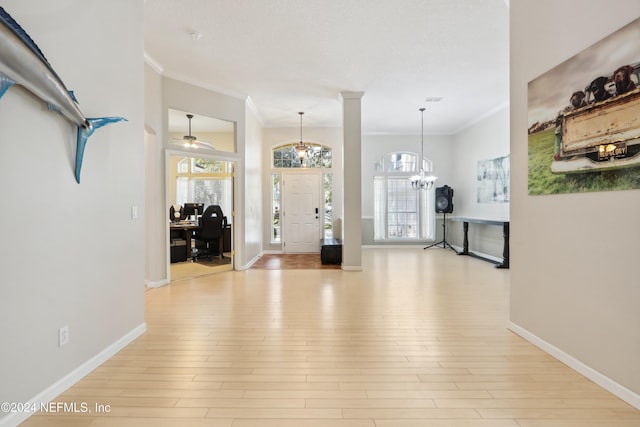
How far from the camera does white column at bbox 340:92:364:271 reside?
5.52 m

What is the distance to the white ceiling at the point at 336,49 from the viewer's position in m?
3.20

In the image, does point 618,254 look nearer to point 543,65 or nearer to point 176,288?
point 543,65

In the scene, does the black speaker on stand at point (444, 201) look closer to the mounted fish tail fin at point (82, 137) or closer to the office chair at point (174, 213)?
the office chair at point (174, 213)

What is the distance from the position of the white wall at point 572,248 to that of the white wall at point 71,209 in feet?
11.2

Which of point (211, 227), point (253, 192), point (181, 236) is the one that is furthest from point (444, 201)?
point (181, 236)

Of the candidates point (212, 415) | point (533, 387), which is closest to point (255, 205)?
point (212, 415)

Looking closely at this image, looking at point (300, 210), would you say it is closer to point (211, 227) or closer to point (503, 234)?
point (211, 227)

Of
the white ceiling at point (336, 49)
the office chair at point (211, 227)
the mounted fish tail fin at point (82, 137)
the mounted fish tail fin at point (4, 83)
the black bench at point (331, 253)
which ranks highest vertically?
the white ceiling at point (336, 49)

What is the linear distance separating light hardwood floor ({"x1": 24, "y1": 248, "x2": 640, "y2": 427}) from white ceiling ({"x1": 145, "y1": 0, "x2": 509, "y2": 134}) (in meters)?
3.19

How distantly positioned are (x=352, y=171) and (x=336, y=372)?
3.88 meters

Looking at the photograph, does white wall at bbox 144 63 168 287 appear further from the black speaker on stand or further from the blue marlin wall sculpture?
the black speaker on stand

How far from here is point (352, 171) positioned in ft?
18.1

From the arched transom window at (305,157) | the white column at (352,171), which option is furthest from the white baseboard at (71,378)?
the arched transom window at (305,157)

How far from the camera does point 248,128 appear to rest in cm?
610
